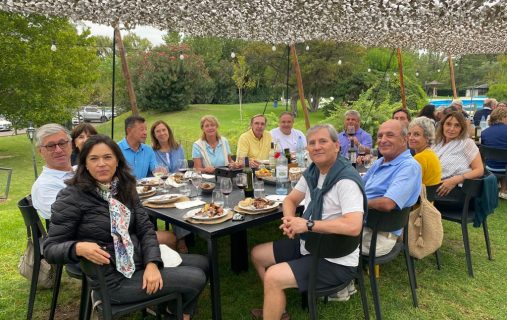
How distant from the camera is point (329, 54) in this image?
22.7 m

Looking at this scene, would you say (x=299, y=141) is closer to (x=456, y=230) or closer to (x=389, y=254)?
(x=456, y=230)

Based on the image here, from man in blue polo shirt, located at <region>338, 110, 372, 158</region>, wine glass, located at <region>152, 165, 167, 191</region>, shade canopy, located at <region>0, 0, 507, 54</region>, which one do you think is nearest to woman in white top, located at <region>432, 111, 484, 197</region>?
man in blue polo shirt, located at <region>338, 110, 372, 158</region>

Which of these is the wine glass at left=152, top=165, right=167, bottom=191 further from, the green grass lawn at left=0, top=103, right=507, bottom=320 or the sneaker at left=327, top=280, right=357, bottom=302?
the sneaker at left=327, top=280, right=357, bottom=302

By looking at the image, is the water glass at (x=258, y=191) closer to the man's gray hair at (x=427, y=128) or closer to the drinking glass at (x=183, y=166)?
the drinking glass at (x=183, y=166)

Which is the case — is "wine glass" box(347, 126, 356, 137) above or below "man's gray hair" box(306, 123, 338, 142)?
below

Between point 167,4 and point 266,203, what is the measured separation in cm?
385

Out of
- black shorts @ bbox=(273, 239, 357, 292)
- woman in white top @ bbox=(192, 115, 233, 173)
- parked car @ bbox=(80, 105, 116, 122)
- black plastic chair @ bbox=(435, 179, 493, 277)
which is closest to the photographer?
black shorts @ bbox=(273, 239, 357, 292)

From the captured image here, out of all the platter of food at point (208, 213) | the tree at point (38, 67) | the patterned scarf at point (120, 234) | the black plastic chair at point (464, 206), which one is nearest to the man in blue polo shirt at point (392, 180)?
the black plastic chair at point (464, 206)

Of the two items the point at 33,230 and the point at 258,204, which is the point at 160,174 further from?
the point at 258,204

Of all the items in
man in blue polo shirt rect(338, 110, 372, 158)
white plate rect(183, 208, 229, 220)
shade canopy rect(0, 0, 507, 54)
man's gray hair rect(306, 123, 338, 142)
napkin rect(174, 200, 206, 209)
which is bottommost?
napkin rect(174, 200, 206, 209)

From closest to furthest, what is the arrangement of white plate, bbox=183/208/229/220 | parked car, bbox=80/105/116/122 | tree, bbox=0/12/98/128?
1. white plate, bbox=183/208/229/220
2. tree, bbox=0/12/98/128
3. parked car, bbox=80/105/116/122

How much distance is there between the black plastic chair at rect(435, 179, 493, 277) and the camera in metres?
3.30

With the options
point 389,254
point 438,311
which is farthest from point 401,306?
point 389,254

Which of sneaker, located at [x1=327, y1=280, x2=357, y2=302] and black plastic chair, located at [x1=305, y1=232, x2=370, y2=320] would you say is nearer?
black plastic chair, located at [x1=305, y1=232, x2=370, y2=320]
